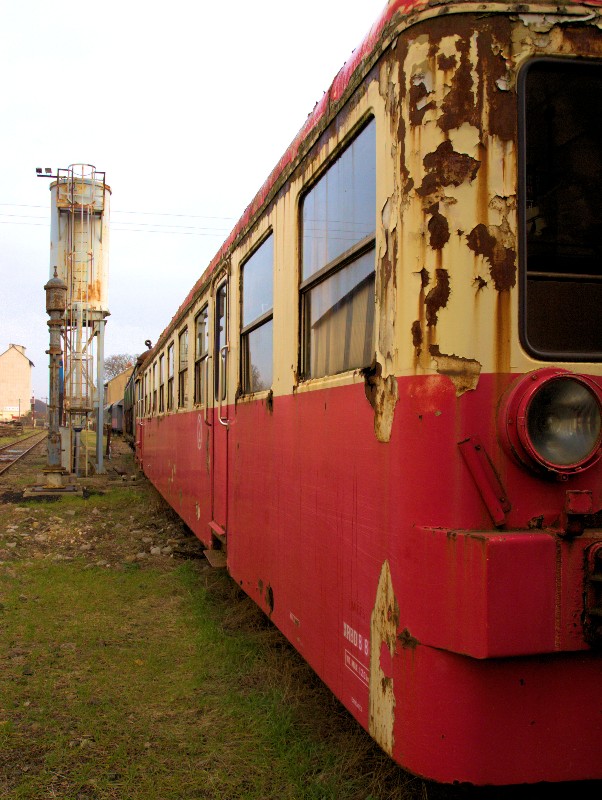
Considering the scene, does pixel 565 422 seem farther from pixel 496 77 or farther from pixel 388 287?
pixel 496 77

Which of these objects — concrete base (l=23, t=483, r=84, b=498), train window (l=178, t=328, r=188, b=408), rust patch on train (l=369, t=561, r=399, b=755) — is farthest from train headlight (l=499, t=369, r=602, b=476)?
concrete base (l=23, t=483, r=84, b=498)

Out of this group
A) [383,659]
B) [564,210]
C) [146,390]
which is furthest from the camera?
[146,390]

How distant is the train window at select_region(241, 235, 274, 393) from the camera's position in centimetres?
414

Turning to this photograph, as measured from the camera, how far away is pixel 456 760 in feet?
7.12

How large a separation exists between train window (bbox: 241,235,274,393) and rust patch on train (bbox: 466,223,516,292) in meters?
1.91

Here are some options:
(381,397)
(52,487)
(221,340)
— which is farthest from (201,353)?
(52,487)

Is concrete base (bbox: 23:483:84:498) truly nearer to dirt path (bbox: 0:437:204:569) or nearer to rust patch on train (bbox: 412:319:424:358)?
dirt path (bbox: 0:437:204:569)

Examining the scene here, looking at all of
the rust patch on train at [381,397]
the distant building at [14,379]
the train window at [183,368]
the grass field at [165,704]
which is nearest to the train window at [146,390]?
the train window at [183,368]

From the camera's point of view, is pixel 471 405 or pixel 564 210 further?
pixel 564 210

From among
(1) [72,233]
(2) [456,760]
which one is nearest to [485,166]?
(2) [456,760]

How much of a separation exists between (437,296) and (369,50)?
973 millimetres

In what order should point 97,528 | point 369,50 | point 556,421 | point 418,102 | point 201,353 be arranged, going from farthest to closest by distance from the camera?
point 97,528, point 201,353, point 369,50, point 418,102, point 556,421

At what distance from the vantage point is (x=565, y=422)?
7.20 ft

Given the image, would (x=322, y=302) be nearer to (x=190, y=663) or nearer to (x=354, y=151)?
(x=354, y=151)
